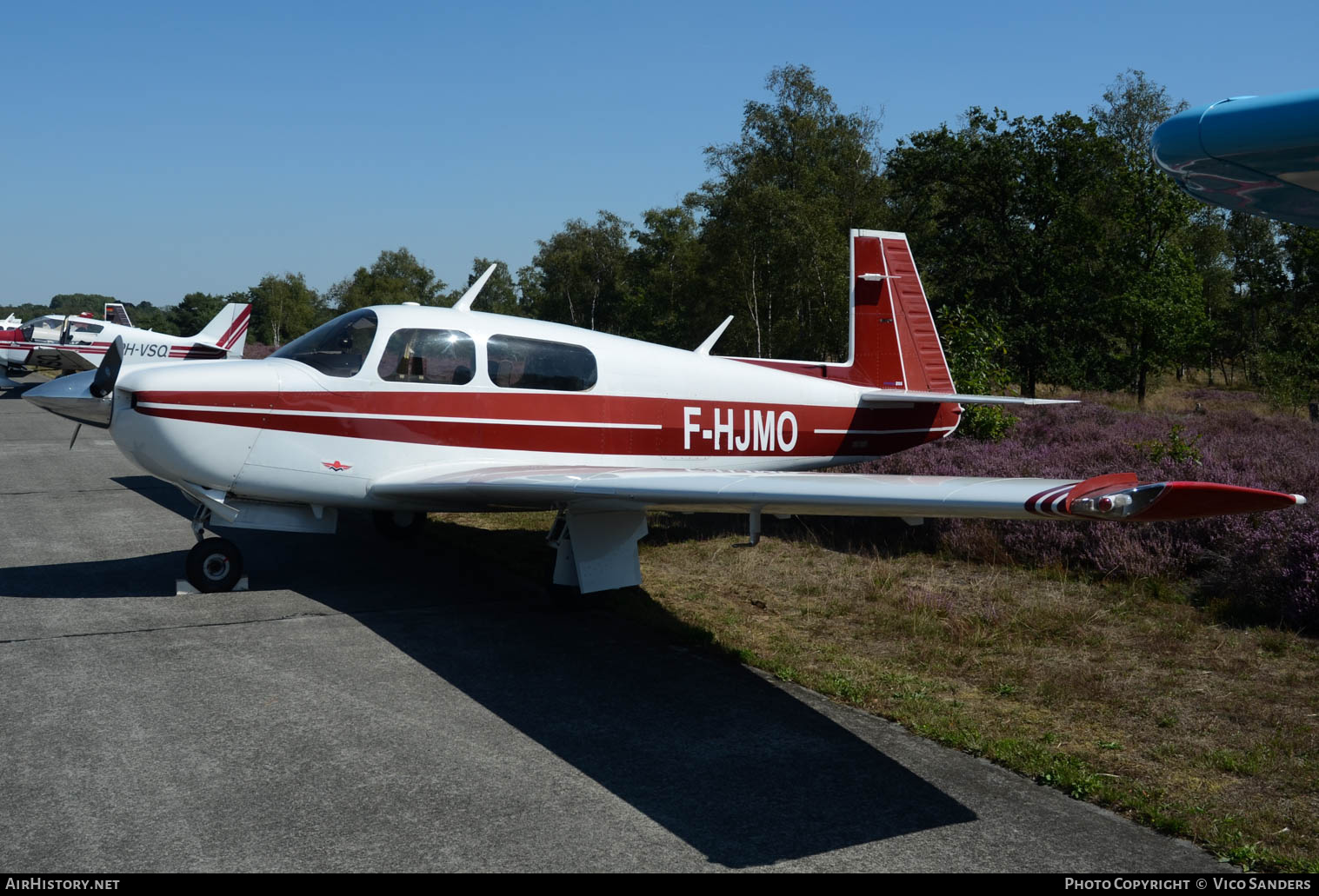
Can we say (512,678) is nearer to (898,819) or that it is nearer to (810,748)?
(810,748)

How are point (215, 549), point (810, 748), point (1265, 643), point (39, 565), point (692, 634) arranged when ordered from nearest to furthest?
point (810, 748)
point (1265, 643)
point (692, 634)
point (215, 549)
point (39, 565)

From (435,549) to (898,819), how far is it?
6.48 meters

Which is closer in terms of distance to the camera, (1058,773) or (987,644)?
(1058,773)

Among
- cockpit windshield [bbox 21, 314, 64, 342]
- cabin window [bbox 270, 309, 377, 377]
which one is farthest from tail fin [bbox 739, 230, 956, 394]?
cockpit windshield [bbox 21, 314, 64, 342]

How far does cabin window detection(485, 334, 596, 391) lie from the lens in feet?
25.1

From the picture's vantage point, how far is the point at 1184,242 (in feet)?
162

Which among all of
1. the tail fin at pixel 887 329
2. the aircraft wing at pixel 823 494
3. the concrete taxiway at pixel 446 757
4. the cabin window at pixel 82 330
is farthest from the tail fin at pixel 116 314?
the aircraft wing at pixel 823 494

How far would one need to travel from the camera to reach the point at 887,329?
10.4 meters

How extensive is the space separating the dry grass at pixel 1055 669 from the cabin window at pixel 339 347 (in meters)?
2.61

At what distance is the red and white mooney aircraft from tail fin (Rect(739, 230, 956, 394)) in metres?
1.51

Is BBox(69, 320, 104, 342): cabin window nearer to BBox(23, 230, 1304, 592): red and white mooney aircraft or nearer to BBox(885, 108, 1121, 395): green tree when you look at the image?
BBox(23, 230, 1304, 592): red and white mooney aircraft

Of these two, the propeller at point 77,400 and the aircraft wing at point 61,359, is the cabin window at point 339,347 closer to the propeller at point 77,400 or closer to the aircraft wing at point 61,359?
the propeller at point 77,400

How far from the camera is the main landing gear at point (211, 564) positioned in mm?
7238

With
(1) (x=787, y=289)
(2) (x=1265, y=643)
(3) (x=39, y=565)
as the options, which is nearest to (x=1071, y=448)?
(2) (x=1265, y=643)
